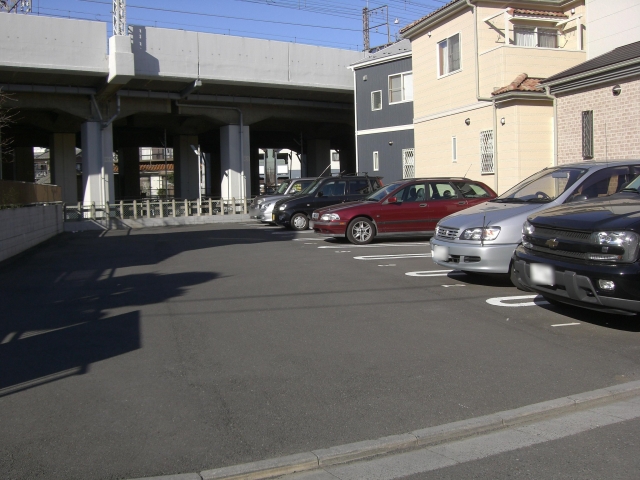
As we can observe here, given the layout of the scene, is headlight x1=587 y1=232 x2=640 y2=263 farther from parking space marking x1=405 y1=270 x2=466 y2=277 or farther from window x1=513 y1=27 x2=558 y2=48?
window x1=513 y1=27 x2=558 y2=48

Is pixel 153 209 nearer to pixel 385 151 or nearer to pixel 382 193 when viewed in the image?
pixel 385 151

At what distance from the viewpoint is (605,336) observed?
716cm

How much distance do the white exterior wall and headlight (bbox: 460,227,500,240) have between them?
11.1m

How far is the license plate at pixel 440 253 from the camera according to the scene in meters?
10.1

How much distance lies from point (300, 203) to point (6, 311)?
13352 millimetres

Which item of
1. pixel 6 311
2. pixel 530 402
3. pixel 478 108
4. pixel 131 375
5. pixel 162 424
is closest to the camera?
pixel 162 424

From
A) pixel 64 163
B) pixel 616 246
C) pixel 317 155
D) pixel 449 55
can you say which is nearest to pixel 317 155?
pixel 317 155

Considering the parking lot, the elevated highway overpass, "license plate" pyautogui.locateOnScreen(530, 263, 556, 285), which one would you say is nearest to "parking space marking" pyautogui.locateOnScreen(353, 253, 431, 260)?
the parking lot

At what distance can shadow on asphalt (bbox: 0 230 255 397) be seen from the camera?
21.3 ft

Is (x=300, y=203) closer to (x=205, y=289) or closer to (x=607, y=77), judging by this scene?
(x=607, y=77)

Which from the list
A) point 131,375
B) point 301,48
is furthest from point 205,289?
point 301,48

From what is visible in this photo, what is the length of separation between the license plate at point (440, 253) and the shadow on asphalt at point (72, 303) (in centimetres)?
387

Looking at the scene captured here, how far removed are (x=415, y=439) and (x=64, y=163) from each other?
40971 millimetres

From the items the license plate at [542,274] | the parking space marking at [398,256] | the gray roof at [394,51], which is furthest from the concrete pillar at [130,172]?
the license plate at [542,274]
